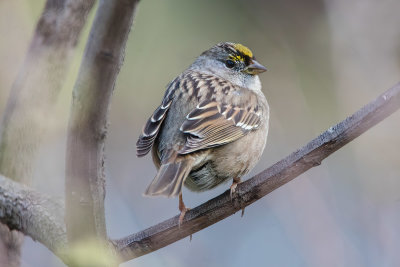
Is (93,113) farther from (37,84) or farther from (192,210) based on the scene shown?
(37,84)

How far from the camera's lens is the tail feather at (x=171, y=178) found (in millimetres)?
3436

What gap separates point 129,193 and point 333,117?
7.17ft

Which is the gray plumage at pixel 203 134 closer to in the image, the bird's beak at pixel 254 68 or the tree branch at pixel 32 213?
the bird's beak at pixel 254 68

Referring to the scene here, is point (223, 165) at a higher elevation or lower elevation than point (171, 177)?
higher

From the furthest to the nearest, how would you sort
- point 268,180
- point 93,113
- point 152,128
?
point 152,128 → point 268,180 → point 93,113

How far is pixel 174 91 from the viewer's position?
15.1 ft

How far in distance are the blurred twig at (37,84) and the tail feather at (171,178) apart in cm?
107

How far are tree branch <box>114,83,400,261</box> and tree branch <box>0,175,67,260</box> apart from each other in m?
0.37

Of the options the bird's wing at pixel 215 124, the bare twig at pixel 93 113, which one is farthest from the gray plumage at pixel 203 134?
the bare twig at pixel 93 113

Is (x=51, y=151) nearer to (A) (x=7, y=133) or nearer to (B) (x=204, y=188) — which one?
(A) (x=7, y=133)

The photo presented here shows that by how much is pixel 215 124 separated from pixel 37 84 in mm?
1267

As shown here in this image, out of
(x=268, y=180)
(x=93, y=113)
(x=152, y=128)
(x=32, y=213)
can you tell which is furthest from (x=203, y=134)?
(x=93, y=113)

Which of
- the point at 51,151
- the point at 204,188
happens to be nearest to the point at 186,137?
the point at 204,188

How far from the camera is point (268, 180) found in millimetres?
3443
